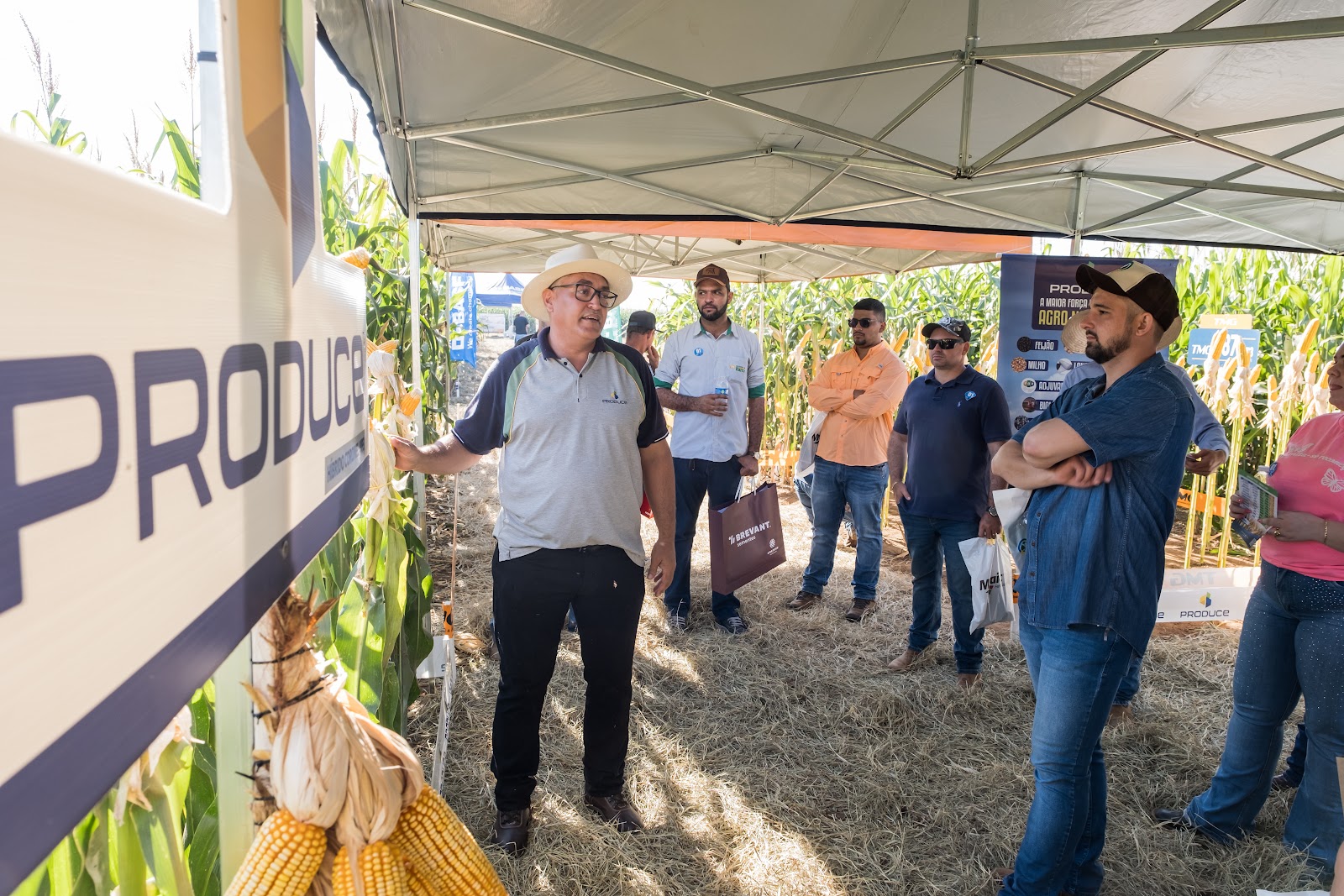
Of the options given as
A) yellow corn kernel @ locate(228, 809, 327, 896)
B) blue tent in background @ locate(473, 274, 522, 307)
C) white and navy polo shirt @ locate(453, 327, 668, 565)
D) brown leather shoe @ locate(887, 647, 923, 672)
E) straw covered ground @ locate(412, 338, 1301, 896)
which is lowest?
straw covered ground @ locate(412, 338, 1301, 896)

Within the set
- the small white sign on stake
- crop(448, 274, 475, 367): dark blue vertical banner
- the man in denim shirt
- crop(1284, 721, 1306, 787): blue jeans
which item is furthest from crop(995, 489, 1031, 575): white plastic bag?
crop(448, 274, 475, 367): dark blue vertical banner

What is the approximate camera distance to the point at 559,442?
2.39 m

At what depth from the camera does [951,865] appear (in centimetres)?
260

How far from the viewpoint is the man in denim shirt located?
1.98 m

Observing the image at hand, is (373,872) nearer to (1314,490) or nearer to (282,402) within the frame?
(282,402)

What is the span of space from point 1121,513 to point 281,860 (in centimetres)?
196

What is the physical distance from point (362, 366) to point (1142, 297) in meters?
1.85

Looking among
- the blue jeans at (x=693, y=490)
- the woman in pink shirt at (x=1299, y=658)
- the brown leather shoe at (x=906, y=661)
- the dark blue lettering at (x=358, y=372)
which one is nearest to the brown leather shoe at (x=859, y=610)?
the brown leather shoe at (x=906, y=661)

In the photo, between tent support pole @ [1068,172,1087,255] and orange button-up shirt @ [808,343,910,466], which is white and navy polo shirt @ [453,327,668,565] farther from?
tent support pole @ [1068,172,1087,255]

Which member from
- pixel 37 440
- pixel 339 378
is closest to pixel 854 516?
pixel 339 378

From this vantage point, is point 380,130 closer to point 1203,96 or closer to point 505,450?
point 505,450

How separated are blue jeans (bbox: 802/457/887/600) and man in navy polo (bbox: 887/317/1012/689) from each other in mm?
732

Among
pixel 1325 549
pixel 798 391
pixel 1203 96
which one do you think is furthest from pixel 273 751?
pixel 798 391

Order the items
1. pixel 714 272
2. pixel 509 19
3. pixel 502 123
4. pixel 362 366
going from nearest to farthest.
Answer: pixel 362 366
pixel 509 19
pixel 502 123
pixel 714 272
